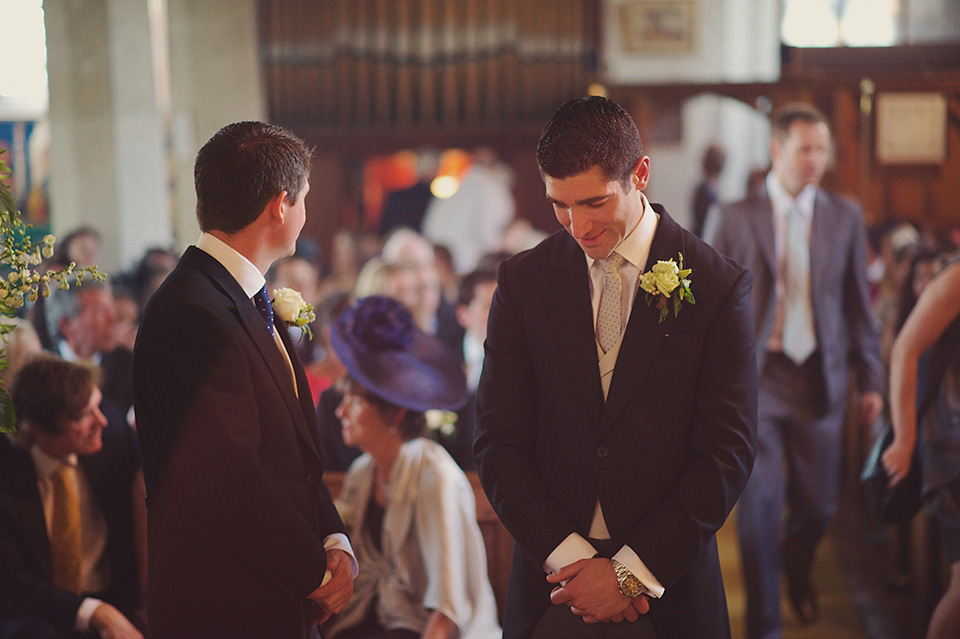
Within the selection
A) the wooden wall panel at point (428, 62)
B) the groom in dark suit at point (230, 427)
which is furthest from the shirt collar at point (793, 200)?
the wooden wall panel at point (428, 62)

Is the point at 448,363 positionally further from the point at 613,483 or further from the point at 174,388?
the point at 174,388

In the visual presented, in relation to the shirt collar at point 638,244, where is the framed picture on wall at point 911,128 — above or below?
above

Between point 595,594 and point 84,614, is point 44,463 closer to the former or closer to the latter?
point 84,614

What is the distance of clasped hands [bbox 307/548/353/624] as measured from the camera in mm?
1796

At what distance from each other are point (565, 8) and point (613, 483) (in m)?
8.86

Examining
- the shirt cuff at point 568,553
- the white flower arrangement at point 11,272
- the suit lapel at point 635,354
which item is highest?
the white flower arrangement at point 11,272

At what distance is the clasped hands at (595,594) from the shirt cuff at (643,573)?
0.09 feet

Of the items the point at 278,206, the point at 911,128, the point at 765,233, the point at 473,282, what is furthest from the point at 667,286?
the point at 911,128

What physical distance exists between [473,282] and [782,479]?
175 cm

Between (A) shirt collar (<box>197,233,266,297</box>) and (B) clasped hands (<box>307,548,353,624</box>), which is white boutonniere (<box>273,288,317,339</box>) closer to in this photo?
(A) shirt collar (<box>197,233,266,297</box>)

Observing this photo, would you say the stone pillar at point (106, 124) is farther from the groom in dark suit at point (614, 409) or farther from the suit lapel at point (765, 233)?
the groom in dark suit at point (614, 409)

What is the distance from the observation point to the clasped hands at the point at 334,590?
5.89 feet

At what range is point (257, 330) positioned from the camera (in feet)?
5.65

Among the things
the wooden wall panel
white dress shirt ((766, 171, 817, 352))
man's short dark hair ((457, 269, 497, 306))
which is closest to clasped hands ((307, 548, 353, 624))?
white dress shirt ((766, 171, 817, 352))
